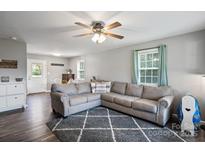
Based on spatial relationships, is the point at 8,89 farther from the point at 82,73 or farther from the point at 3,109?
the point at 82,73

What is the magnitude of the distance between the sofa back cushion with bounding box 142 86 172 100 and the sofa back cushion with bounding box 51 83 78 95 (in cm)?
231

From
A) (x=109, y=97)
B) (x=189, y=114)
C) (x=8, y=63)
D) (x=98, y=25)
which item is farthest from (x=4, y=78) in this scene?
(x=189, y=114)

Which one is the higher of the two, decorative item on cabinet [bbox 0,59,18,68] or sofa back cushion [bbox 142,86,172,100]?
decorative item on cabinet [bbox 0,59,18,68]

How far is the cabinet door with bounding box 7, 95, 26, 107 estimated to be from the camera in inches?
146

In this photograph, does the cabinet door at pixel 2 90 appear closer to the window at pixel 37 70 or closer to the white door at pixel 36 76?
the white door at pixel 36 76

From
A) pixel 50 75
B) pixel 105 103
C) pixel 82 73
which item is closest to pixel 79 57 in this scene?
pixel 82 73

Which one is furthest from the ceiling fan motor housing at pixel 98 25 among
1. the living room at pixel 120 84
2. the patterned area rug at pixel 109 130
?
the patterned area rug at pixel 109 130

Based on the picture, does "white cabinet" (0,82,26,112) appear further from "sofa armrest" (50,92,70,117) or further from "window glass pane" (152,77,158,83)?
"window glass pane" (152,77,158,83)

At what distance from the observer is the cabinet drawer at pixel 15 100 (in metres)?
3.72

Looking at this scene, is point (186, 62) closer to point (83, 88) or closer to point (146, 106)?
point (146, 106)

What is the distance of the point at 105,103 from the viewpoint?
396 centimetres

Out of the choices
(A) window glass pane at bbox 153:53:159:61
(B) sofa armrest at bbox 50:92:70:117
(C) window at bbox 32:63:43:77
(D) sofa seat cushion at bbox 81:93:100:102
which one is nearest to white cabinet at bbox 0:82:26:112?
(B) sofa armrest at bbox 50:92:70:117

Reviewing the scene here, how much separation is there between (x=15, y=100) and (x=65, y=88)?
173cm
